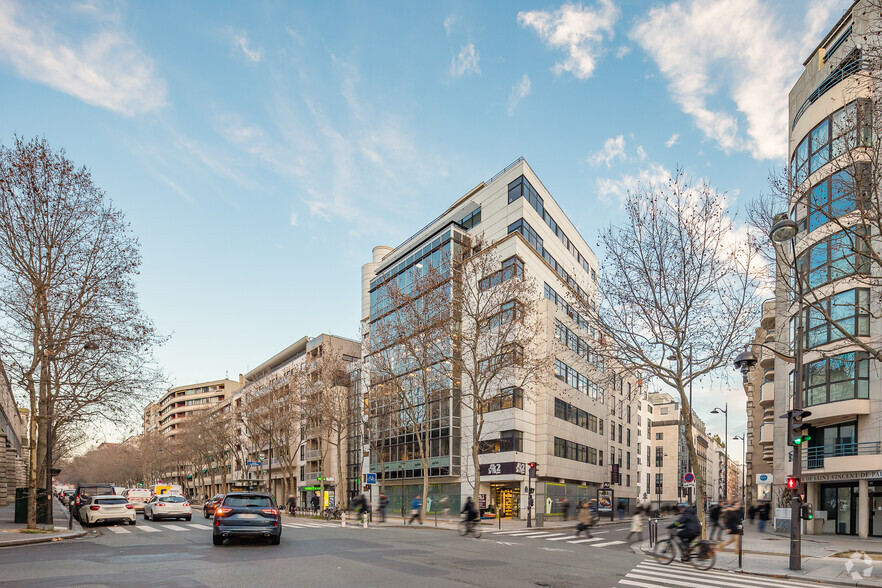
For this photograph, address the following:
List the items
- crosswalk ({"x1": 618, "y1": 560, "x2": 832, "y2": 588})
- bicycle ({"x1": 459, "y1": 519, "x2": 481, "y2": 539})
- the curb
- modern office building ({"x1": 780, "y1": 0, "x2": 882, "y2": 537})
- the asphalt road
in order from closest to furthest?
1. the asphalt road
2. crosswalk ({"x1": 618, "y1": 560, "x2": 832, "y2": 588})
3. the curb
4. bicycle ({"x1": 459, "y1": 519, "x2": 481, "y2": 539})
5. modern office building ({"x1": 780, "y1": 0, "x2": 882, "y2": 537})

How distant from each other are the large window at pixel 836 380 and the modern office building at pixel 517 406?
12072mm

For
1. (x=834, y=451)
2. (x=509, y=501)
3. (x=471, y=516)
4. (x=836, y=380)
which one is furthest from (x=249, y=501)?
(x=509, y=501)

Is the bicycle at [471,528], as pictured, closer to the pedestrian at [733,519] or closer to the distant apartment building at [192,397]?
the pedestrian at [733,519]

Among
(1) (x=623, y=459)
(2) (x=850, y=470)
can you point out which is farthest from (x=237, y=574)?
(1) (x=623, y=459)

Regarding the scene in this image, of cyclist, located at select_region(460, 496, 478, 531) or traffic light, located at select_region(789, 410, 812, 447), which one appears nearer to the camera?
traffic light, located at select_region(789, 410, 812, 447)

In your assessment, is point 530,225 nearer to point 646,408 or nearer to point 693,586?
point 693,586

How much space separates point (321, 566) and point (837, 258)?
19189 mm

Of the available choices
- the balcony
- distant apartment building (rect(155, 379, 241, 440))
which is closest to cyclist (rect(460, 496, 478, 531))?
the balcony

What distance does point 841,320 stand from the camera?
31.1m

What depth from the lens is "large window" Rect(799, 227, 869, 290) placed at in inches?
579

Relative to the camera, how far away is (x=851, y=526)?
108 feet

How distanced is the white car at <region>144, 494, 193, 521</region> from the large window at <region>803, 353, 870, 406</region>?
108 ft

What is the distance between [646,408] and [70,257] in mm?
88350

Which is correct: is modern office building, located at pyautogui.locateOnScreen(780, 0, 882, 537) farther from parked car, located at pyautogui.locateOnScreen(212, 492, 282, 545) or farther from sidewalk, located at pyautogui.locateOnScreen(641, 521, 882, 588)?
parked car, located at pyautogui.locateOnScreen(212, 492, 282, 545)
